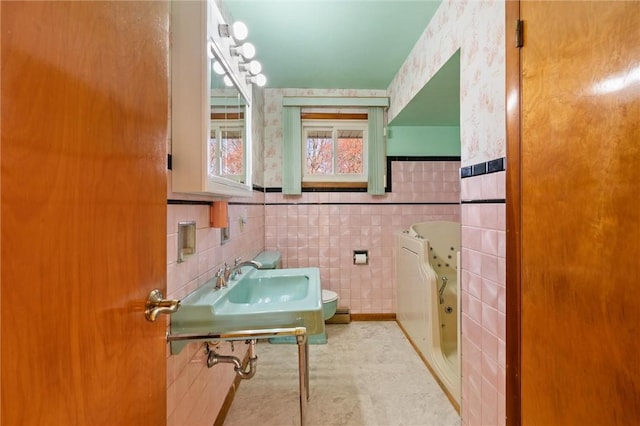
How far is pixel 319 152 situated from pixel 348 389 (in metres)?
2.13

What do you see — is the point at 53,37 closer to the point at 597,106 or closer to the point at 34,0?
the point at 34,0

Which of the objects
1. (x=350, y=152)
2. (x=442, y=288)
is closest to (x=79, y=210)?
(x=442, y=288)

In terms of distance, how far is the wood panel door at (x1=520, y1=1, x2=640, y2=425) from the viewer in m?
0.70

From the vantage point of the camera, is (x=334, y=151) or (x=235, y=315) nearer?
(x=235, y=315)

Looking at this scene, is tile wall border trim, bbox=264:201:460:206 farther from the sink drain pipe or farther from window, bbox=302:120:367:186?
the sink drain pipe

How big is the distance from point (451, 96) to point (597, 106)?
1571 millimetres

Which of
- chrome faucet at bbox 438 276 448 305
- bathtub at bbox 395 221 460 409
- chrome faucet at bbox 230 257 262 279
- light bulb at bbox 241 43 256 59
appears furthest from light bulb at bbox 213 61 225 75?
chrome faucet at bbox 438 276 448 305

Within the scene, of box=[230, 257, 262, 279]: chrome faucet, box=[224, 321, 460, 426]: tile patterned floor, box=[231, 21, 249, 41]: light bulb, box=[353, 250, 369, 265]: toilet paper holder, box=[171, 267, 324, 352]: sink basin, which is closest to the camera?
box=[171, 267, 324, 352]: sink basin

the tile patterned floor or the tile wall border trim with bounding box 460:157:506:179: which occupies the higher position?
the tile wall border trim with bounding box 460:157:506:179

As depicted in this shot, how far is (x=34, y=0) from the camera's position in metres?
0.39

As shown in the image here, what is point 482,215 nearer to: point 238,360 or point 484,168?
point 484,168

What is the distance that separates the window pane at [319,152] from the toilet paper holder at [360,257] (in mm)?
887

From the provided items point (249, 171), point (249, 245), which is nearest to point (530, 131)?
point (249, 171)

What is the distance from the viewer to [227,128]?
144 cm
